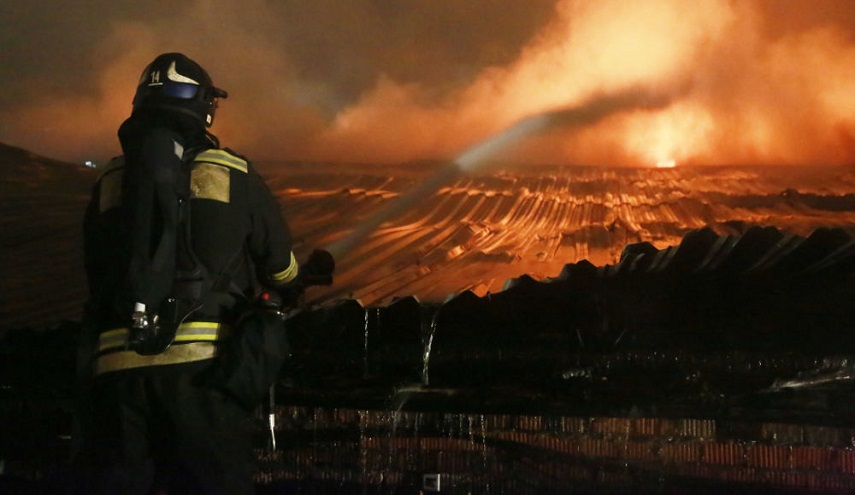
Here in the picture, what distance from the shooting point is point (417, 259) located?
3850 millimetres

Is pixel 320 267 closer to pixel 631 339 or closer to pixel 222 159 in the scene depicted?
pixel 222 159

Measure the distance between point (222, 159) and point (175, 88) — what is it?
284mm

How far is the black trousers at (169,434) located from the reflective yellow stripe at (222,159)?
23.7 inches

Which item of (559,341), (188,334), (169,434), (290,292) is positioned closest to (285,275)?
(290,292)

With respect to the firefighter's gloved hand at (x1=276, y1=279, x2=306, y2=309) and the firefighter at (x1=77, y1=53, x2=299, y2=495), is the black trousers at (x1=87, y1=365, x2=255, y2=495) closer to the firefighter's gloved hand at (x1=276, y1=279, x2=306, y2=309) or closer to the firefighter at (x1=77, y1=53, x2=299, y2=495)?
the firefighter at (x1=77, y1=53, x2=299, y2=495)

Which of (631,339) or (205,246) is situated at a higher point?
(205,246)

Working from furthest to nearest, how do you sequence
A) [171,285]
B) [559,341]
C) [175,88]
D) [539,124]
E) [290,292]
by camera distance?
1. [539,124]
2. [559,341]
3. [290,292]
4. [175,88]
5. [171,285]

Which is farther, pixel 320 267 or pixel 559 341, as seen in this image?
pixel 559 341

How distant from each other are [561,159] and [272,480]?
187 cm

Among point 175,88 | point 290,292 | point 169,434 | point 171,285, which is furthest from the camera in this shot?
point 290,292

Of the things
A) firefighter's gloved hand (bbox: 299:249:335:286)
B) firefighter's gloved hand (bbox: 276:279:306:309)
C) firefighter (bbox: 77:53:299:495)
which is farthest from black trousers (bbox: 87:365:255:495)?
firefighter's gloved hand (bbox: 299:249:335:286)

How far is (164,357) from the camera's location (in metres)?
2.82

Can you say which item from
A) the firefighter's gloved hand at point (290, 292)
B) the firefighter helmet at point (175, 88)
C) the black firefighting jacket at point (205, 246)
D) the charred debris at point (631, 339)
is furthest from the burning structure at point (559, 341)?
the firefighter helmet at point (175, 88)

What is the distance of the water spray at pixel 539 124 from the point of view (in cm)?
439
